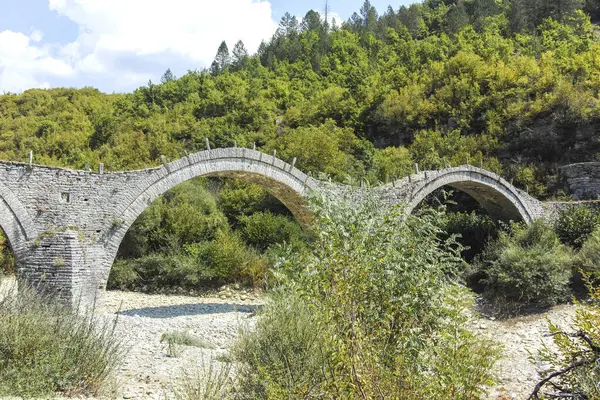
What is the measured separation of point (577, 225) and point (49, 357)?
16.0m

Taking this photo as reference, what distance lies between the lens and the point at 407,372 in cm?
358

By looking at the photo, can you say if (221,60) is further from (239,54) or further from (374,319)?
(374,319)

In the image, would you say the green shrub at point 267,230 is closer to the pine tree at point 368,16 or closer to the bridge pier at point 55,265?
the bridge pier at point 55,265

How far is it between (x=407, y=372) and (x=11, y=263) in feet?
62.3

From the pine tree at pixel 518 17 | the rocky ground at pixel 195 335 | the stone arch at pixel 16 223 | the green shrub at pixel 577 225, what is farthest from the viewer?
the pine tree at pixel 518 17

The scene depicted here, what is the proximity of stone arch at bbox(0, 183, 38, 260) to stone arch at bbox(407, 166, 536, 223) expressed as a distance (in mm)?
10384

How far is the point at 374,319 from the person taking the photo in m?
3.75

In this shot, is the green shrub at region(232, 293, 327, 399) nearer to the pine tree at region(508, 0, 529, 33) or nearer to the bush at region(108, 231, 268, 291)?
the bush at region(108, 231, 268, 291)

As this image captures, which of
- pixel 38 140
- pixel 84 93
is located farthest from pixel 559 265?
pixel 84 93

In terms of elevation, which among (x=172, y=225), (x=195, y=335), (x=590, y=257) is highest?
(x=172, y=225)

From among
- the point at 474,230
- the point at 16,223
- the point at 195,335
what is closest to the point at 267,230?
the point at 474,230

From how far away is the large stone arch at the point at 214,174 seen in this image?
11.4 m

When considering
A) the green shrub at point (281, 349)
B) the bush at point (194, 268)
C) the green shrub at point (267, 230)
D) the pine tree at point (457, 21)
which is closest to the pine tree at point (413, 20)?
the pine tree at point (457, 21)

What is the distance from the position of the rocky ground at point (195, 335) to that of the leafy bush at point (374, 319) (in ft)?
2.50
